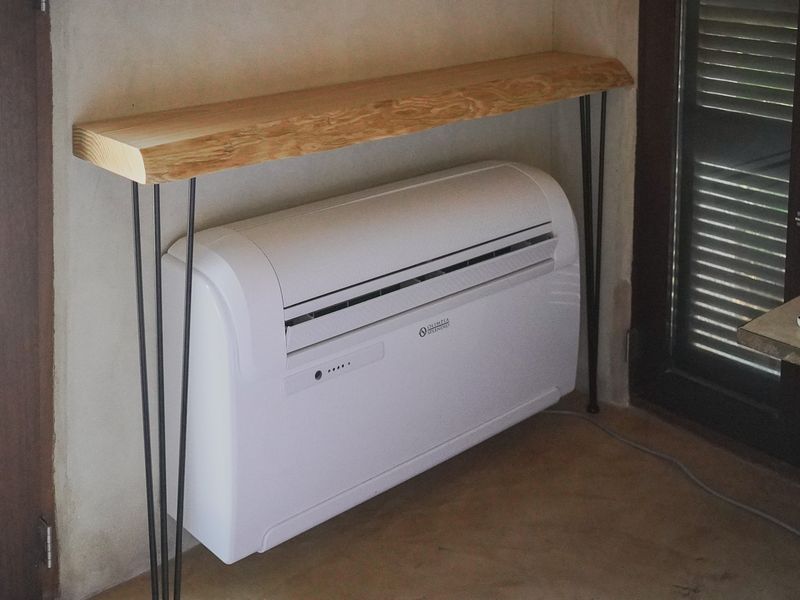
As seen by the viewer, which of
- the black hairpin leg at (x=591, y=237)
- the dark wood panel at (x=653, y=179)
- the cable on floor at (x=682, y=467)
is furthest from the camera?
the black hairpin leg at (x=591, y=237)

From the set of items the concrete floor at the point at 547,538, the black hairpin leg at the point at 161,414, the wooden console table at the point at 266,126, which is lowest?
the concrete floor at the point at 547,538

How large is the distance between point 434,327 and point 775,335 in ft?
2.86

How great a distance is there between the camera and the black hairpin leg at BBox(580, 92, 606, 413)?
283 centimetres

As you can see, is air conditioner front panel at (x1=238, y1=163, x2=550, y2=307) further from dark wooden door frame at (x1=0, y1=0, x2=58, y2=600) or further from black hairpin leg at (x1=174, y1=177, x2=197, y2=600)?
dark wooden door frame at (x1=0, y1=0, x2=58, y2=600)

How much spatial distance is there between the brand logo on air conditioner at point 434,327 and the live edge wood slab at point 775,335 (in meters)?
0.81

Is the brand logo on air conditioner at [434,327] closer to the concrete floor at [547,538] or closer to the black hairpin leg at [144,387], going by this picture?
the concrete floor at [547,538]

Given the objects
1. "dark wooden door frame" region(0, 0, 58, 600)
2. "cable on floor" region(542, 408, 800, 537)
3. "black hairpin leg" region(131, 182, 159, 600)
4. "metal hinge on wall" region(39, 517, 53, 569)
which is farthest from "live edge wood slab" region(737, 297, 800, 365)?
"metal hinge on wall" region(39, 517, 53, 569)

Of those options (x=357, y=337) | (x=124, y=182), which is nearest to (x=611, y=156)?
(x=357, y=337)

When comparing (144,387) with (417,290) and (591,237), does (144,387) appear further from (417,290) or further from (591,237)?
(591,237)

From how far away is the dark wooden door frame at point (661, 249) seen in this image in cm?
Answer: 267

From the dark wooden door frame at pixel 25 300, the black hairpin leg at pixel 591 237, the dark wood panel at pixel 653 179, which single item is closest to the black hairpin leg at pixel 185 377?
the dark wooden door frame at pixel 25 300

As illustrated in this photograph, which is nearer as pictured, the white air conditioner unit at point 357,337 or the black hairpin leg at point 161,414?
the black hairpin leg at point 161,414

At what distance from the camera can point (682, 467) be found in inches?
110

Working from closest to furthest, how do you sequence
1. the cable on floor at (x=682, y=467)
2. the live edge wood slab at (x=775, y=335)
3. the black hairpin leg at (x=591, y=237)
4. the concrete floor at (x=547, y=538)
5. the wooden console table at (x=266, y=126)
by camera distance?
1. the live edge wood slab at (x=775, y=335)
2. the wooden console table at (x=266, y=126)
3. the concrete floor at (x=547, y=538)
4. the cable on floor at (x=682, y=467)
5. the black hairpin leg at (x=591, y=237)
